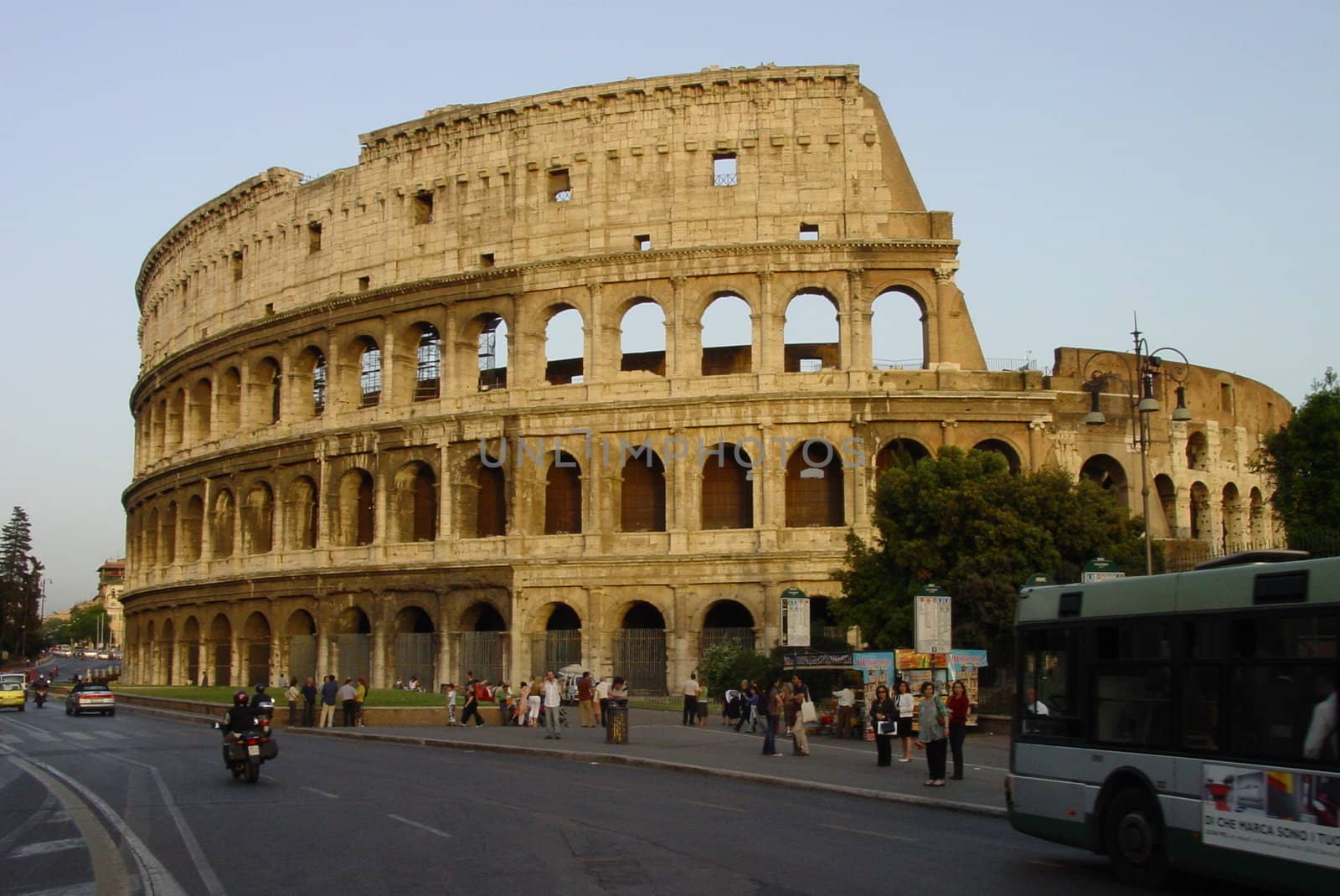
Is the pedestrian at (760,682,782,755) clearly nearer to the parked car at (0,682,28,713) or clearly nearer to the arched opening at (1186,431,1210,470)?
the arched opening at (1186,431,1210,470)

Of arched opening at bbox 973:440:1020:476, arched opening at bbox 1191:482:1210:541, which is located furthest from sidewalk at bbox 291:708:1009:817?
arched opening at bbox 1191:482:1210:541

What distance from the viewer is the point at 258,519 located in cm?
5084

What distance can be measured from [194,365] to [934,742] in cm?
4338

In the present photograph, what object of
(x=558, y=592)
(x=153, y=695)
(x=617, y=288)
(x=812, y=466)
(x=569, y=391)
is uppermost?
(x=617, y=288)

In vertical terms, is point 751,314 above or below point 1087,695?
above

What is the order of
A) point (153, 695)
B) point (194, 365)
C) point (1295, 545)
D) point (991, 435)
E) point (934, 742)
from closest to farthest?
point (934, 742), point (1295, 545), point (991, 435), point (153, 695), point (194, 365)

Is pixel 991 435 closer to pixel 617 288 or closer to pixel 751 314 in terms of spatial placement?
pixel 751 314

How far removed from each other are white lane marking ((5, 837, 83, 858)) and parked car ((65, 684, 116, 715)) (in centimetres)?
3138

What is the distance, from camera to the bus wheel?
10375 mm

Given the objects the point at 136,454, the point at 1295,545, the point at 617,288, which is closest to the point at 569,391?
the point at 617,288

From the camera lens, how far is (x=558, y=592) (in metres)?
41.3

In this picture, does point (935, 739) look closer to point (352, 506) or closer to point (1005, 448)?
point (1005, 448)

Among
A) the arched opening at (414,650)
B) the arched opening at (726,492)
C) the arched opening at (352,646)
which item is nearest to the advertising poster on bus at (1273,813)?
the arched opening at (726,492)

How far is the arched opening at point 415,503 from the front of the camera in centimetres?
4503
